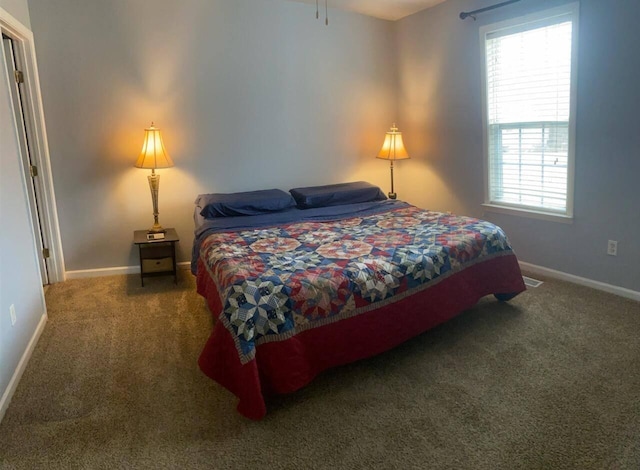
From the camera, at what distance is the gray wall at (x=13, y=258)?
2305mm

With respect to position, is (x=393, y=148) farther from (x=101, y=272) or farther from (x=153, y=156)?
(x=101, y=272)

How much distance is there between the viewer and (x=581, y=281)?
11.4ft

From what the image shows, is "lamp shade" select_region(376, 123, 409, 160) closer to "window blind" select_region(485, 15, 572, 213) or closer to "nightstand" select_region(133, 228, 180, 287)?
"window blind" select_region(485, 15, 572, 213)

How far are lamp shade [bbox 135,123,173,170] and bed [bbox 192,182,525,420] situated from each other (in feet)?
1.81

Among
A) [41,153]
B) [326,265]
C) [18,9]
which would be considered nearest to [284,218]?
[326,265]

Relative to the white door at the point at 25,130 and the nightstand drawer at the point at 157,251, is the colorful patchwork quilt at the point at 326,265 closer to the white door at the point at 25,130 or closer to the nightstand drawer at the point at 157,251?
the nightstand drawer at the point at 157,251

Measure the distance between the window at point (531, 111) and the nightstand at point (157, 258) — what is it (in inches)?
112

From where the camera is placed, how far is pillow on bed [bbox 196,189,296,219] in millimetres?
3598

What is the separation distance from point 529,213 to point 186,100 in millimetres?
3111

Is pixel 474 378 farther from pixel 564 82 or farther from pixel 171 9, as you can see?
pixel 171 9

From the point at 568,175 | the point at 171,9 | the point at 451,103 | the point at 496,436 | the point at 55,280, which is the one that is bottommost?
the point at 496,436

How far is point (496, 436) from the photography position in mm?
1854

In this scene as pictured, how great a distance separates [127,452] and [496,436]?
59.5 inches

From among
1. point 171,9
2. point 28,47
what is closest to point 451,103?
point 171,9
